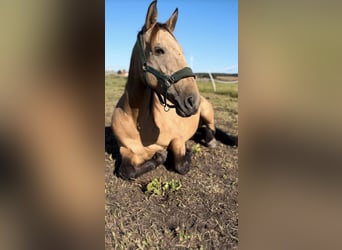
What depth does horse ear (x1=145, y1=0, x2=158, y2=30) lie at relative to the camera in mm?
1313

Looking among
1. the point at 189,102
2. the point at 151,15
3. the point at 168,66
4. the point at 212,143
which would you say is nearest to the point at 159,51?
the point at 168,66

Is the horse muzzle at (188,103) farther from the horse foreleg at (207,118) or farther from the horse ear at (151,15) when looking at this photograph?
the horse foreleg at (207,118)

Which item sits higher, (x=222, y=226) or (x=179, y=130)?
(x=179, y=130)

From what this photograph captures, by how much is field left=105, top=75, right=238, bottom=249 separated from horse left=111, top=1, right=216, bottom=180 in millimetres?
73

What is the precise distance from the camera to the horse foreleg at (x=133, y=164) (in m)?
1.91

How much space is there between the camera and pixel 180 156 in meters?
2.08

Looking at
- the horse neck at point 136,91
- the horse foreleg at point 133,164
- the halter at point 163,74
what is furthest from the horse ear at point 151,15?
the horse foreleg at point 133,164

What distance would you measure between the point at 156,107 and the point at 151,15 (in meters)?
0.71

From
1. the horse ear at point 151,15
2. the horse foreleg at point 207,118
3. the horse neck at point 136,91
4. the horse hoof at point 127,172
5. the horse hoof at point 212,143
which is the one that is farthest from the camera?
the horse foreleg at point 207,118

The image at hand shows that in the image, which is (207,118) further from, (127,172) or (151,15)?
(151,15)
